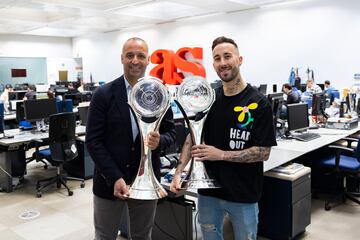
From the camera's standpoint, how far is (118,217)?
1863 mm

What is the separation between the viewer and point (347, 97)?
5.87 meters

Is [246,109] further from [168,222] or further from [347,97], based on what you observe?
[347,97]

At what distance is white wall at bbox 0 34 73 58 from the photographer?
15.1 m

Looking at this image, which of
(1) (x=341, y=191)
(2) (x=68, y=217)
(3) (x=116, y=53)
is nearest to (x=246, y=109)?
(2) (x=68, y=217)

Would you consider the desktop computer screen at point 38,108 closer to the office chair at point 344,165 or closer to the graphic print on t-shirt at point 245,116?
the office chair at point 344,165

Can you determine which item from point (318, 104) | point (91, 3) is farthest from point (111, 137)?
point (91, 3)

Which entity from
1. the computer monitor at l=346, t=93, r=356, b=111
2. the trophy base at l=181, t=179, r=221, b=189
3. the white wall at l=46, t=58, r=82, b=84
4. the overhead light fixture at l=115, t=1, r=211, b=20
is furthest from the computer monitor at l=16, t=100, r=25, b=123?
the white wall at l=46, t=58, r=82, b=84

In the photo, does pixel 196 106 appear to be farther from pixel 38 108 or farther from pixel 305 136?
pixel 38 108

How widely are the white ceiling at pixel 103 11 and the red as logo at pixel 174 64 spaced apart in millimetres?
1168

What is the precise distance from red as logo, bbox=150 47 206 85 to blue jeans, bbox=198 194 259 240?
9851mm

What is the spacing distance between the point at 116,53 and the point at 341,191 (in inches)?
479

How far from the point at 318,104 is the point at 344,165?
5.03 feet

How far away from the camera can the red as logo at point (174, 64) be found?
464 inches

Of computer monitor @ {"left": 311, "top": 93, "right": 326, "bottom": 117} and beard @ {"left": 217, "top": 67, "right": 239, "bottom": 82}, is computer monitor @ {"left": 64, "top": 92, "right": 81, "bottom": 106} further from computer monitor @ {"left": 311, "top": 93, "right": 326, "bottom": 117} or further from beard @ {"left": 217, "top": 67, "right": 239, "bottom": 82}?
beard @ {"left": 217, "top": 67, "right": 239, "bottom": 82}
